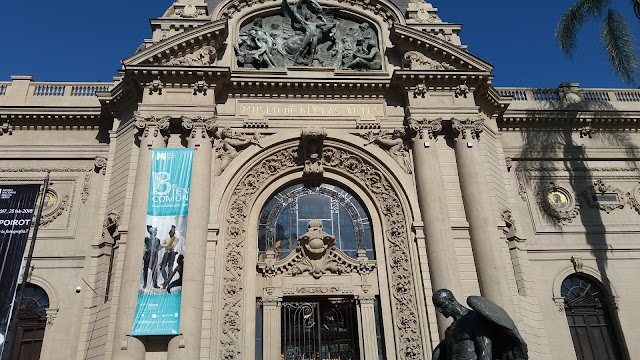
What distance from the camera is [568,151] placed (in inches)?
869

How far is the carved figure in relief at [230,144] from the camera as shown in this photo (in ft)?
58.2

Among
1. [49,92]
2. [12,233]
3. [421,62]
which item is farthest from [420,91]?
[49,92]

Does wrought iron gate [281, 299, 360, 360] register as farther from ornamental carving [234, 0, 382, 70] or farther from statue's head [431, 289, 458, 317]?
ornamental carving [234, 0, 382, 70]

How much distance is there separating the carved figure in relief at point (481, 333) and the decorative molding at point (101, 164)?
1543cm

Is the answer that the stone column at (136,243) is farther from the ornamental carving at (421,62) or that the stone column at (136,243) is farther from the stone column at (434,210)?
the ornamental carving at (421,62)

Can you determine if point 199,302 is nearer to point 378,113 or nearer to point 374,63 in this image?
point 378,113

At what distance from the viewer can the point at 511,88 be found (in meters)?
23.3

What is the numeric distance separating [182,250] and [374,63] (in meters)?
10.3

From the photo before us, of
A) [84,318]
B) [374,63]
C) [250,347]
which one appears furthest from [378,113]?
[84,318]

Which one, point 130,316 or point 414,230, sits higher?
point 414,230

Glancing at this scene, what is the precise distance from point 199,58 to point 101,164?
556 centimetres

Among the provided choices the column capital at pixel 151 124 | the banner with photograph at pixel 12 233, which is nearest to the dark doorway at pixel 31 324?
the banner with photograph at pixel 12 233

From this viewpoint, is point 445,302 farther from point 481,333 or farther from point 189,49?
point 189,49

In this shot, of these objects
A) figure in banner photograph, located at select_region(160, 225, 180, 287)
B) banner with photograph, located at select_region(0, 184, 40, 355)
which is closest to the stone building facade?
figure in banner photograph, located at select_region(160, 225, 180, 287)
